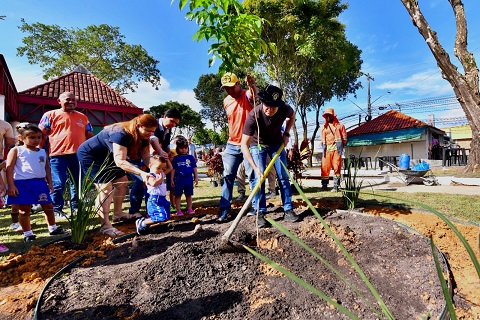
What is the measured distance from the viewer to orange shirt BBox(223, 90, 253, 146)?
11.9 ft

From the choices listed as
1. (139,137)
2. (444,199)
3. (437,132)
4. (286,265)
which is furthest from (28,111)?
(437,132)

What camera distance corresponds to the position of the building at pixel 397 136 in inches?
794

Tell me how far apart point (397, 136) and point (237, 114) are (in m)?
21.3

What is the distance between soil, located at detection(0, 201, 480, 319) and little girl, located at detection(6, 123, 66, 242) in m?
0.72

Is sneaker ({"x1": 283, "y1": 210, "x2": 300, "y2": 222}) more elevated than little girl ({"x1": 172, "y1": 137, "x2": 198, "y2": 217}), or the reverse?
little girl ({"x1": 172, "y1": 137, "x2": 198, "y2": 217})

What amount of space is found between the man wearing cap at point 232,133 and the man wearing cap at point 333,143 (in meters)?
2.85

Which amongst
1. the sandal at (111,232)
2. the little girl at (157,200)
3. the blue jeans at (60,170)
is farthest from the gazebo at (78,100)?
the little girl at (157,200)

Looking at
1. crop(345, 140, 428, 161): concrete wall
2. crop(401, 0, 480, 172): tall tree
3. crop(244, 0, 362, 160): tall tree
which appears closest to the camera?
crop(401, 0, 480, 172): tall tree

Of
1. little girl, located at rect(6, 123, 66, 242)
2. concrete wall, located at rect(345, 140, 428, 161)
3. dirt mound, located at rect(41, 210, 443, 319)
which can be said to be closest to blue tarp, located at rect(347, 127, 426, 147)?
concrete wall, located at rect(345, 140, 428, 161)

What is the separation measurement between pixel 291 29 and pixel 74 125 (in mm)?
11862

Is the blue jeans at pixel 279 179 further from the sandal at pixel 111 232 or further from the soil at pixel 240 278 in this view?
the sandal at pixel 111 232

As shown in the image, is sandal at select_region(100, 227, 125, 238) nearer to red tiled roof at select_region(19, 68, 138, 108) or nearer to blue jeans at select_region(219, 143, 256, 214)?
blue jeans at select_region(219, 143, 256, 214)

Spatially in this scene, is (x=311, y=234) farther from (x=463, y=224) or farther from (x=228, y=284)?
(x=463, y=224)

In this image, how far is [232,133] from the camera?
3686 millimetres
